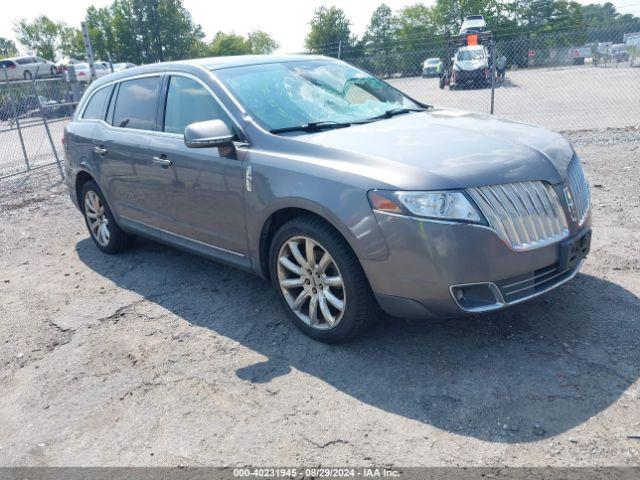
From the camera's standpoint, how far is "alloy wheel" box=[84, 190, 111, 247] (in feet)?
19.7

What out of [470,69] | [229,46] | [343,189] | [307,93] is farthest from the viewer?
[229,46]

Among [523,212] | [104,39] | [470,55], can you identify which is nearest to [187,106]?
[523,212]

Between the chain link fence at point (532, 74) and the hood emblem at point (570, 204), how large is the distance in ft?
32.9

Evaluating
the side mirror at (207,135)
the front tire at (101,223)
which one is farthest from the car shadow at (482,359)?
the front tire at (101,223)

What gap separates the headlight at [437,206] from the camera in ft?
10.2

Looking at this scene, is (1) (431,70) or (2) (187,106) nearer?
(2) (187,106)

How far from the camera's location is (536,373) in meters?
3.27

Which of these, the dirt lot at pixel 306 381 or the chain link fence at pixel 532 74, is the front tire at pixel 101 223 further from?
the chain link fence at pixel 532 74

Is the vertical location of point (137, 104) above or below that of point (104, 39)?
below

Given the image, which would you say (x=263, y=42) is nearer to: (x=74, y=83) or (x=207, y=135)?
(x=74, y=83)

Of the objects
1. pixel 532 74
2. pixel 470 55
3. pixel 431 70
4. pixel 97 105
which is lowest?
pixel 431 70

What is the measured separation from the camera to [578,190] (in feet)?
12.3

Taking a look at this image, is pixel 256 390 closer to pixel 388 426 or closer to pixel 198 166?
pixel 388 426

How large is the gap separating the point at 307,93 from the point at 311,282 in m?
1.50
